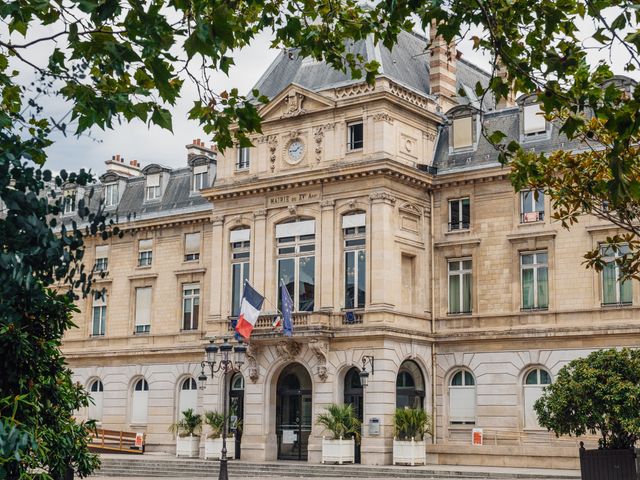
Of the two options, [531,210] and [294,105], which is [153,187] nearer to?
[294,105]

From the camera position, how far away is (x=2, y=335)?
1273 cm

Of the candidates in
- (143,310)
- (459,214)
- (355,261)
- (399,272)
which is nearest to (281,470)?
(355,261)

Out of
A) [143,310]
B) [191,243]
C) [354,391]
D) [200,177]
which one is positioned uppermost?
[200,177]

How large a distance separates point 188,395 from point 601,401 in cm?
2344

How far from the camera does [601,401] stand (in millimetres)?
25859

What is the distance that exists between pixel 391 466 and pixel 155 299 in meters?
15.6

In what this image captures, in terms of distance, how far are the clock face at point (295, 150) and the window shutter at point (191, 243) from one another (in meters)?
7.48

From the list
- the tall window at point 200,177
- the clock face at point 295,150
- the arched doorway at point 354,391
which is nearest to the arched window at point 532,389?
the arched doorway at point 354,391

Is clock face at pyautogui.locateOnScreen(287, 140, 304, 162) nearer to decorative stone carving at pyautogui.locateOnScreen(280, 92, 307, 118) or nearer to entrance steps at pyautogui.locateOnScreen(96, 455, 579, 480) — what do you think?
decorative stone carving at pyautogui.locateOnScreen(280, 92, 307, 118)

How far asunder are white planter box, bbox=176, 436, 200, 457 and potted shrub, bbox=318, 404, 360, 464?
7157 millimetres

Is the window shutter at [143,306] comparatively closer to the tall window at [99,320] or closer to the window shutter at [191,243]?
the tall window at [99,320]

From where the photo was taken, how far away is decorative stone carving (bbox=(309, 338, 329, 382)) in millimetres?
38438

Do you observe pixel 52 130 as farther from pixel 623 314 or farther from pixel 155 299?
pixel 155 299

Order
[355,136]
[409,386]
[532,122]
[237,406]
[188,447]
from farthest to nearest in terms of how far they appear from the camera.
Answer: [188,447]
[237,406]
[355,136]
[532,122]
[409,386]
